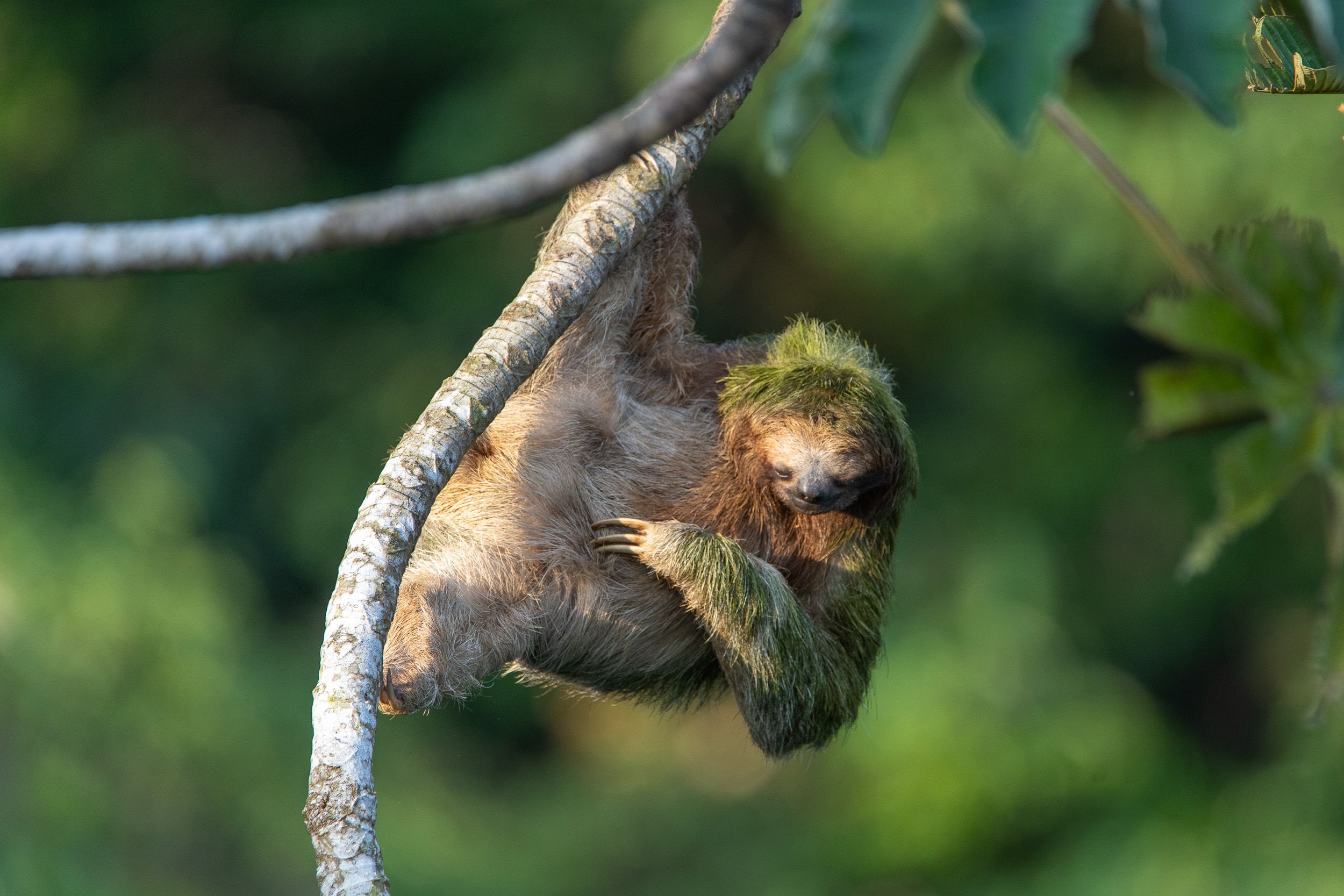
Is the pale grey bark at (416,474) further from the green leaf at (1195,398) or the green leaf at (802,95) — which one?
the green leaf at (1195,398)

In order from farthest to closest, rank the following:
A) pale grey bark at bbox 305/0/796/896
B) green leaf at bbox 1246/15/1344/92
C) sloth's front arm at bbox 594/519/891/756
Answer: sloth's front arm at bbox 594/519/891/756, green leaf at bbox 1246/15/1344/92, pale grey bark at bbox 305/0/796/896

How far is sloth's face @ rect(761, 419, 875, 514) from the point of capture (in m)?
2.82

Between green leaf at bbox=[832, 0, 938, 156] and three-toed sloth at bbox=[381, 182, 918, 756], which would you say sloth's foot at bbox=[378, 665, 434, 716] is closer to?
three-toed sloth at bbox=[381, 182, 918, 756]

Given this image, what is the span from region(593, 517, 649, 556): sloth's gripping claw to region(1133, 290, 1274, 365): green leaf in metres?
1.67

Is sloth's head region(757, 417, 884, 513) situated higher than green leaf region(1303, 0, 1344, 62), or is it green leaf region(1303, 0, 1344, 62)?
green leaf region(1303, 0, 1344, 62)

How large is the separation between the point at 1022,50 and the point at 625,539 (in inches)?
71.4

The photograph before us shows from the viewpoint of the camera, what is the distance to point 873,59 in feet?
3.74

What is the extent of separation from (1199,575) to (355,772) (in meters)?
7.33

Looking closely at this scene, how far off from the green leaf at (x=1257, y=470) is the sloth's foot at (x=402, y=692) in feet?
5.38

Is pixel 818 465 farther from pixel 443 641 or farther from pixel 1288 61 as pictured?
pixel 1288 61

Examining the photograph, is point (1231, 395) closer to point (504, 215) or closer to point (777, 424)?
point (504, 215)

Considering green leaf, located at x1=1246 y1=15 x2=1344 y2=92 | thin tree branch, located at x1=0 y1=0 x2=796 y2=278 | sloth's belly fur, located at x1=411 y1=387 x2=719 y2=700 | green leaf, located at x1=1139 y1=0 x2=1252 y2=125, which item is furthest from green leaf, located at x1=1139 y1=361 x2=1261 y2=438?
sloth's belly fur, located at x1=411 y1=387 x2=719 y2=700

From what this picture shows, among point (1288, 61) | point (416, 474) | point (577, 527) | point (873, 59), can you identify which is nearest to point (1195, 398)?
point (873, 59)

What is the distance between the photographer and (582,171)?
1243 mm
